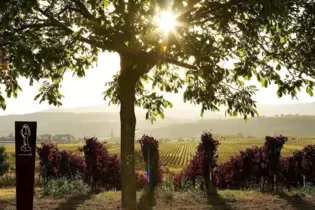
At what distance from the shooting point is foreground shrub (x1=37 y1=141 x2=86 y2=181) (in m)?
18.2

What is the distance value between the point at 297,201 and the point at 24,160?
9790 mm

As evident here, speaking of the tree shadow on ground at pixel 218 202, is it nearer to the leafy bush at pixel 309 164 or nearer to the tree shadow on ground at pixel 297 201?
the tree shadow on ground at pixel 297 201

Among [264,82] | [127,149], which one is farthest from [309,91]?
[127,149]

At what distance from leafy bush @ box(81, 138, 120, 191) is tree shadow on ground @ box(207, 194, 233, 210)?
224 inches

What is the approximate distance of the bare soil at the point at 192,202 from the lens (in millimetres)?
12672

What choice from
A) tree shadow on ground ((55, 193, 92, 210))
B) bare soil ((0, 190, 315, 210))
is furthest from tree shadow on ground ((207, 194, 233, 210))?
tree shadow on ground ((55, 193, 92, 210))

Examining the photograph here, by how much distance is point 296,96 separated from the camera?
907 centimetres

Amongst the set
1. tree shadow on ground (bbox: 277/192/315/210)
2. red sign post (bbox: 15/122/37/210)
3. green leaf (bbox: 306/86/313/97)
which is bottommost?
tree shadow on ground (bbox: 277/192/315/210)

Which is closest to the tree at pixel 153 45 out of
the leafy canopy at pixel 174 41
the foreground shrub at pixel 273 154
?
the leafy canopy at pixel 174 41

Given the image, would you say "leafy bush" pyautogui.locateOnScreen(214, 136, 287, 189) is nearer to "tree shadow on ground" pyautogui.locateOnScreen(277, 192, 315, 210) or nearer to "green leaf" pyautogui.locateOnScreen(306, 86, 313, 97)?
"tree shadow on ground" pyautogui.locateOnScreen(277, 192, 315, 210)

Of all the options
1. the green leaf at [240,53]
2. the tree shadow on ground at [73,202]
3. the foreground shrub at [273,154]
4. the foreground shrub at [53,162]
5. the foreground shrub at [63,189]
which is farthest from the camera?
the foreground shrub at [53,162]

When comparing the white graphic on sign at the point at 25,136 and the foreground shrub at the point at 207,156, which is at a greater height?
the white graphic on sign at the point at 25,136

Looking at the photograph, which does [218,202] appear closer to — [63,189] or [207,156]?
[207,156]

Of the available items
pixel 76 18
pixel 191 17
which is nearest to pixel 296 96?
pixel 191 17
